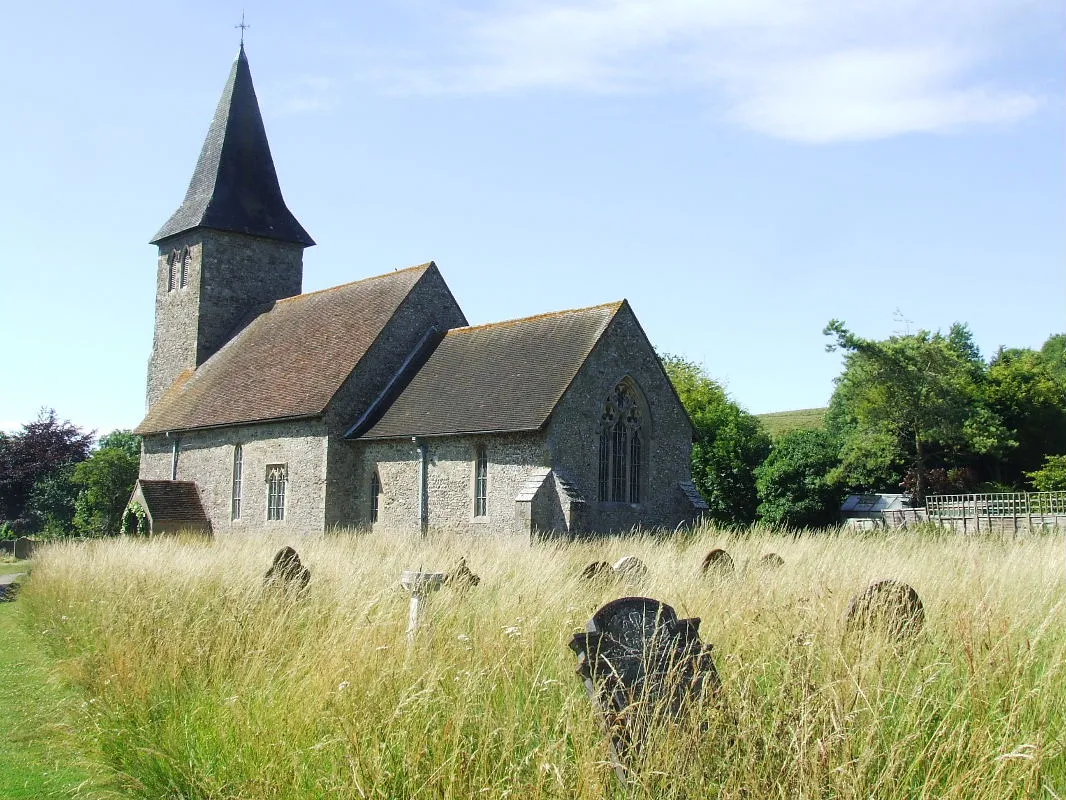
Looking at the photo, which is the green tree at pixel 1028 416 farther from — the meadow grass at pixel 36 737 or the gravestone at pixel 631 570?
the meadow grass at pixel 36 737

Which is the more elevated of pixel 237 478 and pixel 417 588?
pixel 237 478

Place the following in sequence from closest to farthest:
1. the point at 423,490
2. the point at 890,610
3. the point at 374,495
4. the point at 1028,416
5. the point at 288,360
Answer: the point at 890,610, the point at 423,490, the point at 374,495, the point at 288,360, the point at 1028,416

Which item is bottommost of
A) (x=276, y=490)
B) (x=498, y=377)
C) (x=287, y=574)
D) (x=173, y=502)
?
(x=287, y=574)

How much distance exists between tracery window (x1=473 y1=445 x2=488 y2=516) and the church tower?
15.7 m

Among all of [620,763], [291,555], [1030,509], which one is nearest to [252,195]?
[291,555]

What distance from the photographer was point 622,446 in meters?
25.1

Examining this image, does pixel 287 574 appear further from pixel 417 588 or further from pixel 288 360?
pixel 288 360

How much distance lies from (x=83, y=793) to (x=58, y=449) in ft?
160

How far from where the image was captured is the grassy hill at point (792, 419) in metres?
81.1

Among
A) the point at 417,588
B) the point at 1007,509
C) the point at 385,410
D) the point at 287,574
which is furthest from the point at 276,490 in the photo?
the point at 1007,509

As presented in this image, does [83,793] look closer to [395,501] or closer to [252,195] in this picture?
[395,501]

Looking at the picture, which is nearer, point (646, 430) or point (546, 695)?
point (546, 695)

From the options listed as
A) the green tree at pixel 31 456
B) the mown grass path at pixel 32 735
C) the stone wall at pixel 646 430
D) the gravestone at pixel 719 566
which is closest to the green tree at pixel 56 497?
the green tree at pixel 31 456

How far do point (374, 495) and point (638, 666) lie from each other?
21752 mm
